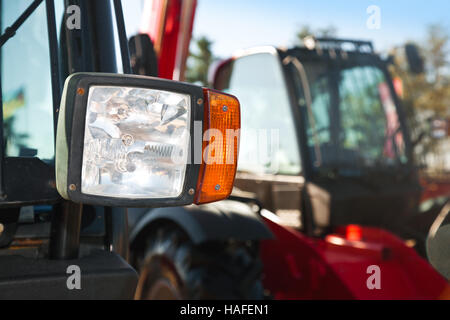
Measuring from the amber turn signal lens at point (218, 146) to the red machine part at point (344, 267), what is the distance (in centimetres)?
177

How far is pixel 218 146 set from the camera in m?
1.05

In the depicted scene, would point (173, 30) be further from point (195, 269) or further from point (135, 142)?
point (135, 142)

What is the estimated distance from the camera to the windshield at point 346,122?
130 inches

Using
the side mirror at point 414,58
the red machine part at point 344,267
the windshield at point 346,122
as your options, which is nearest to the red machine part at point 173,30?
the windshield at point 346,122

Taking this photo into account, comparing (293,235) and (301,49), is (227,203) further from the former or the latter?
(301,49)

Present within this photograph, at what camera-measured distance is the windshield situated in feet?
10.9

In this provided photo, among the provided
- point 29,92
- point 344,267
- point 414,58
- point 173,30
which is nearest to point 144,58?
point 29,92

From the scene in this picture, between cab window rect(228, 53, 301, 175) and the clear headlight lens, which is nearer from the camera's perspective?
the clear headlight lens

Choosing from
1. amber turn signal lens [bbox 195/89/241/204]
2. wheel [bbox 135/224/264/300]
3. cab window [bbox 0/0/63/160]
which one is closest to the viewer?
amber turn signal lens [bbox 195/89/241/204]

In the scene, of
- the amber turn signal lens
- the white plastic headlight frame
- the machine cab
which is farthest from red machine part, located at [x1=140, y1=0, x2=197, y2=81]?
the white plastic headlight frame

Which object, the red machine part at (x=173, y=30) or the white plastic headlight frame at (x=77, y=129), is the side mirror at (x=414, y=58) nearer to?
the red machine part at (x=173, y=30)

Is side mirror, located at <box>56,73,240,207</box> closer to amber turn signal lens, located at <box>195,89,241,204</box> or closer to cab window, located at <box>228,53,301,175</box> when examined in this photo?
amber turn signal lens, located at <box>195,89,241,204</box>

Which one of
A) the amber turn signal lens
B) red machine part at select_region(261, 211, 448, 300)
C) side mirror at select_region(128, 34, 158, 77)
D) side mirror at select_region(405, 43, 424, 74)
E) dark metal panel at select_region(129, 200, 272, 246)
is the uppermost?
side mirror at select_region(405, 43, 424, 74)

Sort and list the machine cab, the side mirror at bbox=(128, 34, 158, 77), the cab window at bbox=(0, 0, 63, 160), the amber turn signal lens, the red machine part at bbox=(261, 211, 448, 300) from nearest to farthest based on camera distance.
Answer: the amber turn signal lens, the cab window at bbox=(0, 0, 63, 160), the side mirror at bbox=(128, 34, 158, 77), the red machine part at bbox=(261, 211, 448, 300), the machine cab
